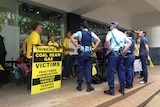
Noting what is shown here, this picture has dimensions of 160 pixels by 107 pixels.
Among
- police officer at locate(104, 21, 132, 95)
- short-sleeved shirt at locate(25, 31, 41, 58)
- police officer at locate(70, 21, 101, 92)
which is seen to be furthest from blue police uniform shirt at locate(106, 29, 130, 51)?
short-sleeved shirt at locate(25, 31, 41, 58)

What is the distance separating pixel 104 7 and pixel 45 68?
7627 mm

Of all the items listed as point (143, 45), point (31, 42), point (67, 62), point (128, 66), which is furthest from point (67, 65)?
point (143, 45)

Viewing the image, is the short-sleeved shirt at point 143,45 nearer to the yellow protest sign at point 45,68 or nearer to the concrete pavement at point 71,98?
the concrete pavement at point 71,98

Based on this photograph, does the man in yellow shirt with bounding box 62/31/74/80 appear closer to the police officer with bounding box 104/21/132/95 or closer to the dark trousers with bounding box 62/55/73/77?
the dark trousers with bounding box 62/55/73/77

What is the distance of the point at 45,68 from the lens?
4.81 metres

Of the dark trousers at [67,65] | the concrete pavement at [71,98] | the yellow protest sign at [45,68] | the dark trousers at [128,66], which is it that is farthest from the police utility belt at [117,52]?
the dark trousers at [67,65]

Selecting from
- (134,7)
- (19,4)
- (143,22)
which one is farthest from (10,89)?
(143,22)

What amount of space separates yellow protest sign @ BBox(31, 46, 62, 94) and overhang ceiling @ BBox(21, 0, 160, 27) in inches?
125

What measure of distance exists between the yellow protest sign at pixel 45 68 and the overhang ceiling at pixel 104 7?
3.17 metres

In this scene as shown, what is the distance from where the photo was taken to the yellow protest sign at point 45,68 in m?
4.61

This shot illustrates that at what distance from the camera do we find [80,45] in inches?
193

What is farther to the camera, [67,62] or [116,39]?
[67,62]

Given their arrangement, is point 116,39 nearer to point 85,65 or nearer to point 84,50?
point 84,50

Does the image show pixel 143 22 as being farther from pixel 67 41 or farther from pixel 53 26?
pixel 67 41
